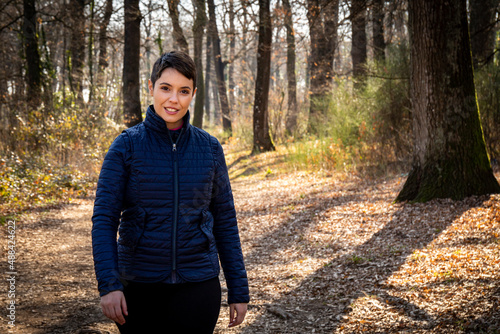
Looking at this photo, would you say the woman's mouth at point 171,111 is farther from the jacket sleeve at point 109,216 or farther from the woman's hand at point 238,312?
the woman's hand at point 238,312

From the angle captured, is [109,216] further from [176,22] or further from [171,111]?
[176,22]

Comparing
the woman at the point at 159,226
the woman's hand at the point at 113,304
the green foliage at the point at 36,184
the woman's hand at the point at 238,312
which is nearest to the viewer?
the woman's hand at the point at 113,304

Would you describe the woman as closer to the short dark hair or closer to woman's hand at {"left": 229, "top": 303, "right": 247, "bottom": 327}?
the short dark hair

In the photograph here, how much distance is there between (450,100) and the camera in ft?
23.0

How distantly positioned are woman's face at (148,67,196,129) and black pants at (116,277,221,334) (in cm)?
76

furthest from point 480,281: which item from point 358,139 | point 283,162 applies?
point 283,162

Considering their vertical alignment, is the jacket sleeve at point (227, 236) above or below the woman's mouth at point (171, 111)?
below

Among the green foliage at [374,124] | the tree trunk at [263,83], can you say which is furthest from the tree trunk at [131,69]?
the green foliage at [374,124]

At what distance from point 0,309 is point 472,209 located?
5978 mm

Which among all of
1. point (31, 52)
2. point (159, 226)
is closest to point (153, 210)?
point (159, 226)

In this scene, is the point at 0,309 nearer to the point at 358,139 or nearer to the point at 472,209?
the point at 472,209

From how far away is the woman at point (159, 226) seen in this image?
1.94m

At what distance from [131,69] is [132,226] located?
556 inches

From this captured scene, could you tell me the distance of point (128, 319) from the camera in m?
1.97
